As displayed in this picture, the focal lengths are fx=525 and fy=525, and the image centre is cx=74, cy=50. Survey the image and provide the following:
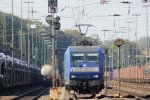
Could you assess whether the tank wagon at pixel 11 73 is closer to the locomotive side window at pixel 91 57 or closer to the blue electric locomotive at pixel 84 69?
the blue electric locomotive at pixel 84 69

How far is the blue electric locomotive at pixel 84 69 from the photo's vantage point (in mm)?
32688

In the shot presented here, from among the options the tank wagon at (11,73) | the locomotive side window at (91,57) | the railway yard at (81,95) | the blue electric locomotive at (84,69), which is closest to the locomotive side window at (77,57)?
the blue electric locomotive at (84,69)

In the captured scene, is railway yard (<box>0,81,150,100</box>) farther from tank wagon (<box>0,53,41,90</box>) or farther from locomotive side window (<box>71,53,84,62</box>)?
locomotive side window (<box>71,53,84,62</box>)

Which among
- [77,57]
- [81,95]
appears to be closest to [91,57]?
[77,57]

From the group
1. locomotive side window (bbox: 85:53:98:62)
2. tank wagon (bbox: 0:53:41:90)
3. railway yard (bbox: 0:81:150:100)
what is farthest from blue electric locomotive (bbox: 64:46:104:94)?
tank wagon (bbox: 0:53:41:90)

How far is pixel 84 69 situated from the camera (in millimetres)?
32719

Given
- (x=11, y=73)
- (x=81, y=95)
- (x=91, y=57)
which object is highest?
(x=91, y=57)

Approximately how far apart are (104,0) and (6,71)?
11570mm

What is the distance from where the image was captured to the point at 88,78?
32.7 m

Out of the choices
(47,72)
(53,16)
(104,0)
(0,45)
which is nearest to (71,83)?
(53,16)

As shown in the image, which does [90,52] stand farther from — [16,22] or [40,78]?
[16,22]

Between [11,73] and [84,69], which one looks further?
[11,73]

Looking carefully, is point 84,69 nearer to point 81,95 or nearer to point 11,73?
point 81,95

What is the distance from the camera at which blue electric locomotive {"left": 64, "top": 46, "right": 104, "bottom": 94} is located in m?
32.7
